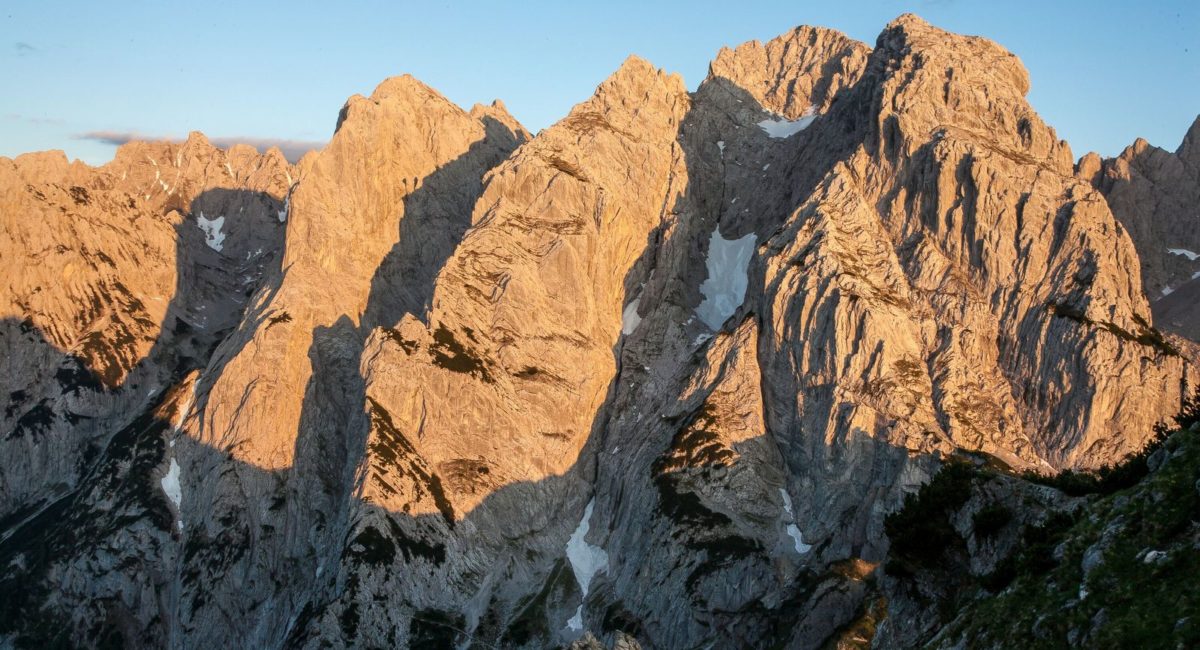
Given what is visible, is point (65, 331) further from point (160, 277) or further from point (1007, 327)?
point (1007, 327)

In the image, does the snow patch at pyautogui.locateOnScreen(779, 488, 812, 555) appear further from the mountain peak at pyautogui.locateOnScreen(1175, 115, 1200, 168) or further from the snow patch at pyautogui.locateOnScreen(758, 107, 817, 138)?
the mountain peak at pyautogui.locateOnScreen(1175, 115, 1200, 168)

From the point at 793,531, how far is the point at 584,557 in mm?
28073

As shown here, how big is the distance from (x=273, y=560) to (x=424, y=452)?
2553 centimetres

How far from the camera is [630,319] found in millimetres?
154750

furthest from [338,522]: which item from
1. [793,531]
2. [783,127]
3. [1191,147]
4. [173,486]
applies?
[1191,147]

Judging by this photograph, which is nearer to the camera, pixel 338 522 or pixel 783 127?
pixel 338 522

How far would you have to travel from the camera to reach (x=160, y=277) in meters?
199

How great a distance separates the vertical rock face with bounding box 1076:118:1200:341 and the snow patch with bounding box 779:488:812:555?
74007 mm

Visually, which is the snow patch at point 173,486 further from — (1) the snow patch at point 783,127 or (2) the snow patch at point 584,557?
(1) the snow patch at point 783,127

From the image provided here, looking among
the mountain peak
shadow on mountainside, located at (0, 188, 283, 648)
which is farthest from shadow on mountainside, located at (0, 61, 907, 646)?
the mountain peak

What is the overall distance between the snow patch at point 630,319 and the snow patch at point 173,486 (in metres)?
67.1

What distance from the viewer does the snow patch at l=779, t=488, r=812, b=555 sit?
381ft

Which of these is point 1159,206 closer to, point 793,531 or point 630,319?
point 630,319

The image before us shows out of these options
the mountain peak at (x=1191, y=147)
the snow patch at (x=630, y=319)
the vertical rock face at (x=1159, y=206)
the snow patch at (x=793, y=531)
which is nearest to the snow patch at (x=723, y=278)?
the snow patch at (x=630, y=319)
